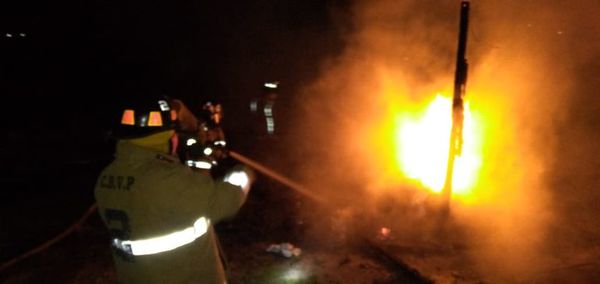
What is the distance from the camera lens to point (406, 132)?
26.5 ft

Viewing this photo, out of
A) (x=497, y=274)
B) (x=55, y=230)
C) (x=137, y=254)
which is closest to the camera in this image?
(x=137, y=254)

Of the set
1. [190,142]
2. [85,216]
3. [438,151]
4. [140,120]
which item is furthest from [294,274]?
[438,151]

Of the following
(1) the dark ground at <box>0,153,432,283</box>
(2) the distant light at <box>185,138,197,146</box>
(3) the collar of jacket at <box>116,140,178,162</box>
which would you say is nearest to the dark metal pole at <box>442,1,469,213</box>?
(1) the dark ground at <box>0,153,432,283</box>

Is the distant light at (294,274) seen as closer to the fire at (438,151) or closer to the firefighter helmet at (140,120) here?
the fire at (438,151)

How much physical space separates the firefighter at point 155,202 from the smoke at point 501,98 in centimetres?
368

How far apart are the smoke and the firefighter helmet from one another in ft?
12.8

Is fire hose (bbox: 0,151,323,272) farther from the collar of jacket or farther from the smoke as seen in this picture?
the collar of jacket

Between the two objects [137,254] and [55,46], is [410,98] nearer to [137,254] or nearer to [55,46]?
[137,254]

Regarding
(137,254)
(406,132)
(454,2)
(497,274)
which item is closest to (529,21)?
(454,2)

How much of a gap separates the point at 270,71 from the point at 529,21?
30.0 feet

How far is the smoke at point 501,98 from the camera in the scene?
6.29 m

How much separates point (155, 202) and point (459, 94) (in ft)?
12.3

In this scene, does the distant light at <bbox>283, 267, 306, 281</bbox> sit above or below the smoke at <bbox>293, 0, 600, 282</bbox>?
below

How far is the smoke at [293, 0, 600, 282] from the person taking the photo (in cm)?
629
